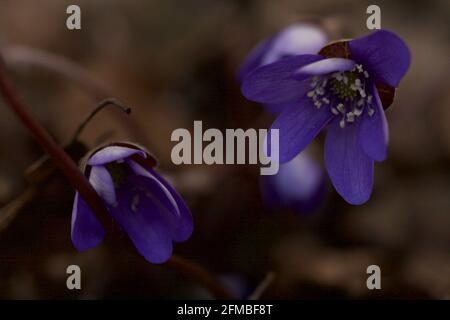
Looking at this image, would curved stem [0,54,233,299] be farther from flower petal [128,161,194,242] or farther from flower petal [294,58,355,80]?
flower petal [294,58,355,80]

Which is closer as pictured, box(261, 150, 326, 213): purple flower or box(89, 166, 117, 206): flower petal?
box(89, 166, 117, 206): flower petal

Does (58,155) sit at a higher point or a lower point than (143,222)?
higher

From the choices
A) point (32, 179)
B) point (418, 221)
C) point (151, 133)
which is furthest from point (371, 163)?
point (32, 179)

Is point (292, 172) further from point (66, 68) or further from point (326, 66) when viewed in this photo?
point (66, 68)

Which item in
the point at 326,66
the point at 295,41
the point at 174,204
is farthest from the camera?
the point at 295,41

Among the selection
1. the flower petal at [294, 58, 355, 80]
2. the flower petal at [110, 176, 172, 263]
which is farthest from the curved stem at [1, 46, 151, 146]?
the flower petal at [294, 58, 355, 80]

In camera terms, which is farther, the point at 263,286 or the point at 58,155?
the point at 263,286

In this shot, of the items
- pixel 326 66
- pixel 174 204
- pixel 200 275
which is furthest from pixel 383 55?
pixel 200 275

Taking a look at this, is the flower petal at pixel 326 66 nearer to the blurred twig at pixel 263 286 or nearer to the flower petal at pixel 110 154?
the flower petal at pixel 110 154
